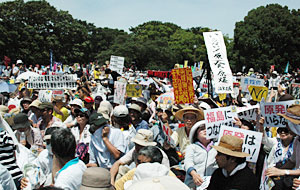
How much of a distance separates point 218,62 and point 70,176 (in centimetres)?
454

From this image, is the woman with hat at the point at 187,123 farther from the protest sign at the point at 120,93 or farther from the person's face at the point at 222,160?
the protest sign at the point at 120,93

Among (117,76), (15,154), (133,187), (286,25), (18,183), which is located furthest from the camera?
(286,25)

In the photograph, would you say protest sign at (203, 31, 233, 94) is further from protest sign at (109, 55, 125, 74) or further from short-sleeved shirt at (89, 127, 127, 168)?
protest sign at (109, 55, 125, 74)

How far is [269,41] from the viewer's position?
45.1 m

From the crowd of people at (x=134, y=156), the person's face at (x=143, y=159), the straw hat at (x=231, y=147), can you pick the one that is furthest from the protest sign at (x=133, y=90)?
the straw hat at (x=231, y=147)

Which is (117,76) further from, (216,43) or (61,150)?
(61,150)

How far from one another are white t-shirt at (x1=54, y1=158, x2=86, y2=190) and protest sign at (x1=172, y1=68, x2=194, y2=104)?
3.97 meters

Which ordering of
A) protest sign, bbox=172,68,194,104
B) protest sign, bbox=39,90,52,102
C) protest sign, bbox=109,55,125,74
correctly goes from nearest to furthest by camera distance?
protest sign, bbox=172,68,194,104 < protest sign, bbox=39,90,52,102 < protest sign, bbox=109,55,125,74

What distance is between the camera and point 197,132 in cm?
441

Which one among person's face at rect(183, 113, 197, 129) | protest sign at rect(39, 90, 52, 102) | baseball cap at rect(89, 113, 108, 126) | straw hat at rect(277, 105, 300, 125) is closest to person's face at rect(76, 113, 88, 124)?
baseball cap at rect(89, 113, 108, 126)

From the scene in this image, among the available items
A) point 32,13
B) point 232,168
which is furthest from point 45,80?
point 32,13

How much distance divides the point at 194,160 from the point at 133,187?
2200mm

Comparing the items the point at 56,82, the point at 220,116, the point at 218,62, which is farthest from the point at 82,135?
the point at 56,82

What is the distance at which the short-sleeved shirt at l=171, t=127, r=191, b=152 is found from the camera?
5082 millimetres
